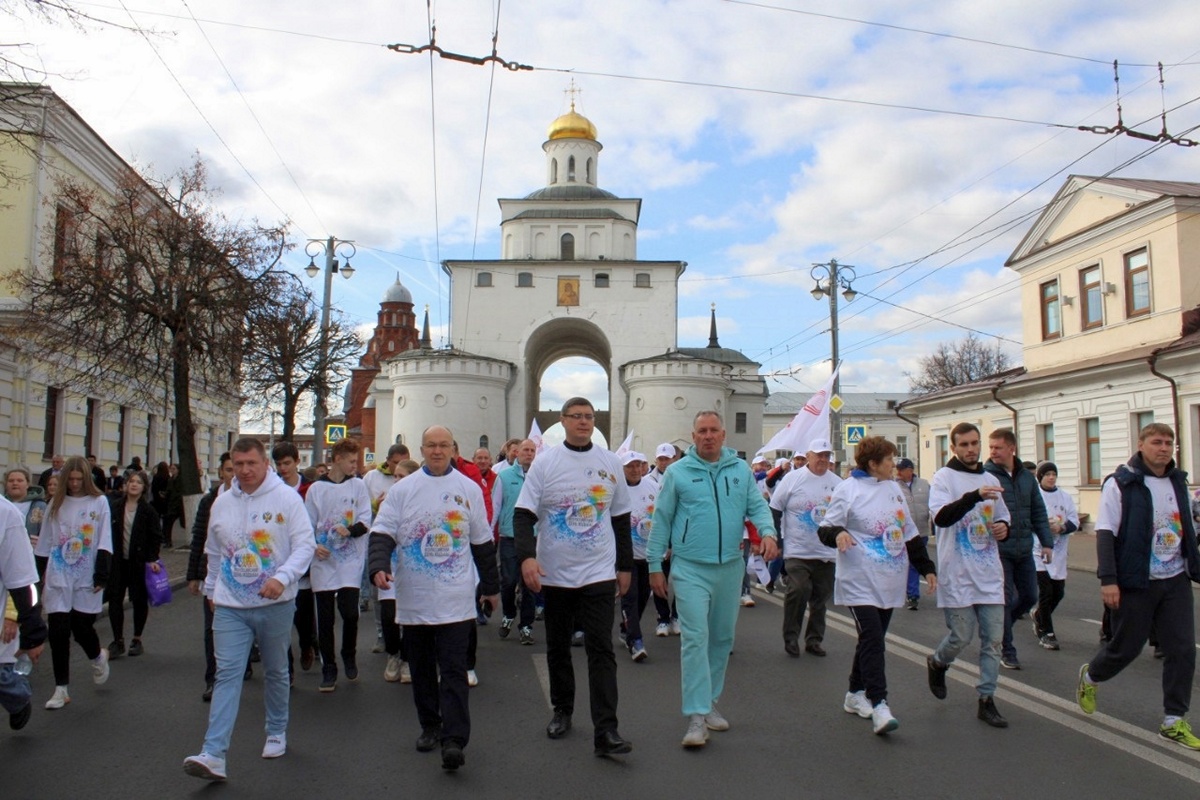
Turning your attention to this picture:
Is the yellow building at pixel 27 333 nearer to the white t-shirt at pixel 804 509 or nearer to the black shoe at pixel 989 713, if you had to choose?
the white t-shirt at pixel 804 509

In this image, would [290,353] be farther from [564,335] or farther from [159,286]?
[564,335]

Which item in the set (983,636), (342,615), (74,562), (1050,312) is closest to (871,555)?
(983,636)

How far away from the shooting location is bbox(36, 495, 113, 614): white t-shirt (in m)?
7.21

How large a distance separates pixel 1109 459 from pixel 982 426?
20.8ft

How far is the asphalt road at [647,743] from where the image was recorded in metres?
5.00

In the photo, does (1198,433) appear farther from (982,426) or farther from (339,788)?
(339,788)

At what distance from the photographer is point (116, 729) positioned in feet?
20.7

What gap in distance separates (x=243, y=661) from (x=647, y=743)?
235 cm

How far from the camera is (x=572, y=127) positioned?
7150cm

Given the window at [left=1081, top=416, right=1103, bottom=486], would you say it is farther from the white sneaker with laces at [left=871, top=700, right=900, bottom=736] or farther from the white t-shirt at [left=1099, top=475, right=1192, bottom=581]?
the white sneaker with laces at [left=871, top=700, right=900, bottom=736]

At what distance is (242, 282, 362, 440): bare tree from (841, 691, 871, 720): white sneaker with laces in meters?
16.2

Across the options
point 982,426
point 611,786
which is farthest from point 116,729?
point 982,426

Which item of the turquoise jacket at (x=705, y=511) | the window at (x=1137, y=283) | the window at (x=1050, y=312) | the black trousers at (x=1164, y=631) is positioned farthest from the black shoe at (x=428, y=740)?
the window at (x=1050, y=312)

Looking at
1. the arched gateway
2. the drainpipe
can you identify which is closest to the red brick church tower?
the arched gateway
